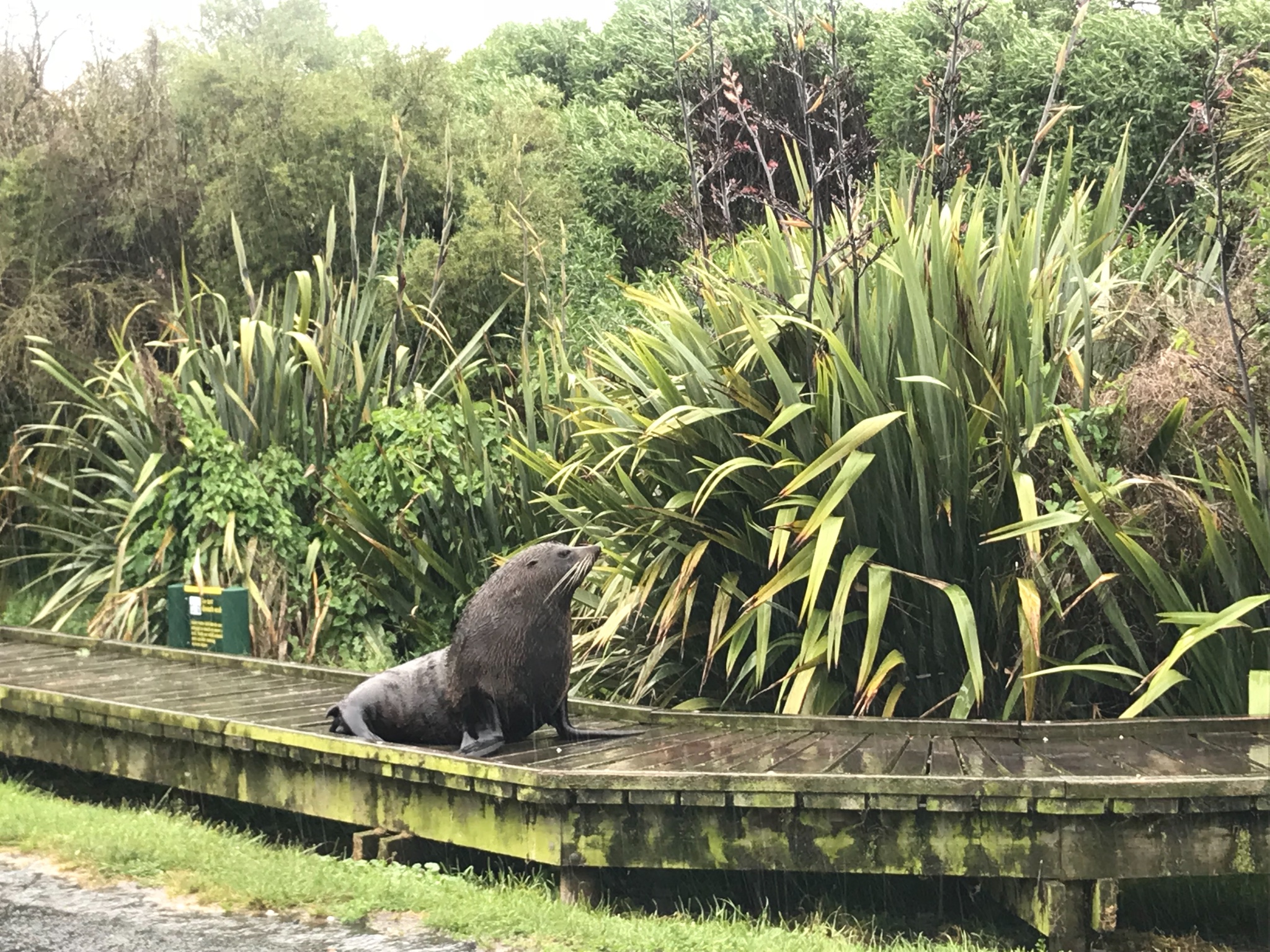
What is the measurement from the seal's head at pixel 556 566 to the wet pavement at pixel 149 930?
4.50 feet

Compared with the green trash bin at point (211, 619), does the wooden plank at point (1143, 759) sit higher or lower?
lower

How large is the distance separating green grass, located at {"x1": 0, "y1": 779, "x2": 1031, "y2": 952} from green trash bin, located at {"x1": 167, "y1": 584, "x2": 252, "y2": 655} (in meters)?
2.45

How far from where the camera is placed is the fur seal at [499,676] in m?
5.36

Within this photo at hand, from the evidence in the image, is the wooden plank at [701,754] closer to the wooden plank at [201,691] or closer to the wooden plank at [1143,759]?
the wooden plank at [1143,759]

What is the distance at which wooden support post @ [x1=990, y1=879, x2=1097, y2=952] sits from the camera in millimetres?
4449

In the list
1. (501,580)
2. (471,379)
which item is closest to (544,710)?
(501,580)

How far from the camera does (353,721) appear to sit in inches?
221

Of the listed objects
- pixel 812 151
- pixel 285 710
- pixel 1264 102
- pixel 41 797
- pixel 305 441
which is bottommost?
pixel 41 797

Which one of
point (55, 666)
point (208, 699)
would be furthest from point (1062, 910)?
point (55, 666)

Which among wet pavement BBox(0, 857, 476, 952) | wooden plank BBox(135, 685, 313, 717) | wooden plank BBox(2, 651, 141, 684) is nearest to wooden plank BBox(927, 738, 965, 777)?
wet pavement BBox(0, 857, 476, 952)

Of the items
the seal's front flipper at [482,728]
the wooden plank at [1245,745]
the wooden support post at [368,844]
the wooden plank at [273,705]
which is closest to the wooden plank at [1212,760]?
the wooden plank at [1245,745]

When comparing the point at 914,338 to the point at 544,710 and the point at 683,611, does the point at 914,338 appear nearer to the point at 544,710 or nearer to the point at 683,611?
the point at 683,611

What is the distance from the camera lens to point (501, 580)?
17.8ft

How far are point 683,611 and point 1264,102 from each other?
4671 millimetres
